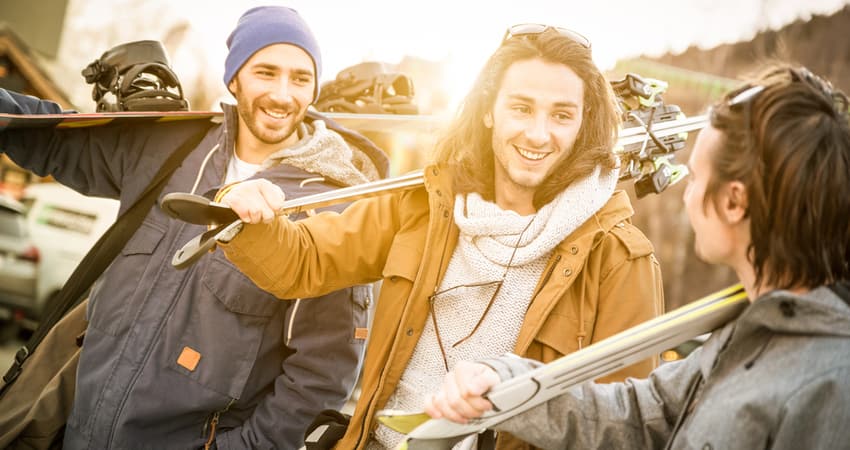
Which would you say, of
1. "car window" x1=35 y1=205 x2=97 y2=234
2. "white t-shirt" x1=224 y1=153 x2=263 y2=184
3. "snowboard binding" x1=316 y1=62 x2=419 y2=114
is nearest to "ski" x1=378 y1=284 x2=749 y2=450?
"white t-shirt" x1=224 y1=153 x2=263 y2=184

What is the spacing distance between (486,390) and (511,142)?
90 centimetres

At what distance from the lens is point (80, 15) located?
44.4 ft

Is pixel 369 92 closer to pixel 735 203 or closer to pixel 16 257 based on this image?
pixel 735 203

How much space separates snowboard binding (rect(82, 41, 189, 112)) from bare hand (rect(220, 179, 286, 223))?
1.01 metres

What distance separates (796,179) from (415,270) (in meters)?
1.04

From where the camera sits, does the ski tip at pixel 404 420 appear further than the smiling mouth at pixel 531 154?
No

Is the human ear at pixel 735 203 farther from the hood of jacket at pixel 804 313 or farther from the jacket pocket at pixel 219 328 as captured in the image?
the jacket pocket at pixel 219 328

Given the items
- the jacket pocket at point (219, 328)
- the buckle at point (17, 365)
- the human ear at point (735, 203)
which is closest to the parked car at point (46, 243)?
the buckle at point (17, 365)

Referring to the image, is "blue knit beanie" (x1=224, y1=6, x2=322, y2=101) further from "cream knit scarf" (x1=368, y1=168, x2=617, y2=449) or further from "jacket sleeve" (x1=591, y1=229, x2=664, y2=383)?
"jacket sleeve" (x1=591, y1=229, x2=664, y2=383)

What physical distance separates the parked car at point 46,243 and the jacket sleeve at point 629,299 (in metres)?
5.20

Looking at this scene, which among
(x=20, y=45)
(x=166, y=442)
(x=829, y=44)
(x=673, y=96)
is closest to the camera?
(x=166, y=442)

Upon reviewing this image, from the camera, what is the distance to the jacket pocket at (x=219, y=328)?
2344 mm

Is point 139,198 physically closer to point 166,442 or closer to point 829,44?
point 166,442

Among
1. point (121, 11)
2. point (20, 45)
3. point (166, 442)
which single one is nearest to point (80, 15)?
point (121, 11)
